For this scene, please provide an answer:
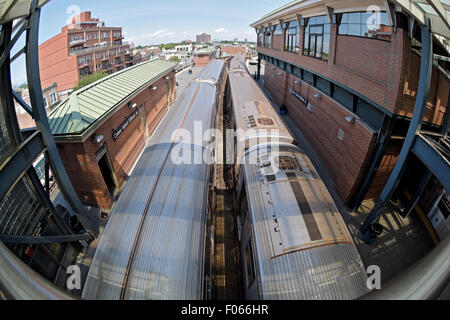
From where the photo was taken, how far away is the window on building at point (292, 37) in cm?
1440

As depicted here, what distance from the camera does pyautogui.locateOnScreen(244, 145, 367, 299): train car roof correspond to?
13.2ft

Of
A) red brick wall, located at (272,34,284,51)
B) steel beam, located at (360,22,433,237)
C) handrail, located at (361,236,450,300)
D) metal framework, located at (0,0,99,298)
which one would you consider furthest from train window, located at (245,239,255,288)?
red brick wall, located at (272,34,284,51)

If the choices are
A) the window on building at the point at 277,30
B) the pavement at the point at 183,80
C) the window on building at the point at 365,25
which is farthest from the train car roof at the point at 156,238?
the window on building at the point at 277,30

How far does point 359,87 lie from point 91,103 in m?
10.7

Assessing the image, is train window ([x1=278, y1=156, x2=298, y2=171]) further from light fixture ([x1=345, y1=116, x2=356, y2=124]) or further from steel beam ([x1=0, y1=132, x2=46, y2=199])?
steel beam ([x1=0, y1=132, x2=46, y2=199])

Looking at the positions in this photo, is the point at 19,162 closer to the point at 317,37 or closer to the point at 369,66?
the point at 369,66

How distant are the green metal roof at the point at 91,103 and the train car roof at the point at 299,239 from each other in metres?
6.11

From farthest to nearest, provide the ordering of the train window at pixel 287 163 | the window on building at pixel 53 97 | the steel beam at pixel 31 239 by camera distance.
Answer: the window on building at pixel 53 97 < the train window at pixel 287 163 < the steel beam at pixel 31 239

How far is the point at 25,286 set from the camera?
2.03m

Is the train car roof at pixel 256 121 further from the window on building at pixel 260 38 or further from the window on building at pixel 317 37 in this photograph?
the window on building at pixel 260 38

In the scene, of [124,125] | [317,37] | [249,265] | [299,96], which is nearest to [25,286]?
[249,265]

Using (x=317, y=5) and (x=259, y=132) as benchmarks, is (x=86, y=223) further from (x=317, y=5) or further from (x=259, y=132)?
(x=317, y=5)

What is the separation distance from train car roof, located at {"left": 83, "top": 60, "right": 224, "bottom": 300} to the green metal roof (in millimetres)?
2449
